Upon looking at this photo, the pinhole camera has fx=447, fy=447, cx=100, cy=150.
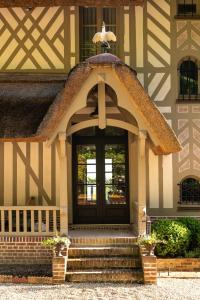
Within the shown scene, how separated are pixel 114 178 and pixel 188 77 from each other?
13.3 ft

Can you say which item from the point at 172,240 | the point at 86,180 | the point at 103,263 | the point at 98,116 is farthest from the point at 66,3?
the point at 103,263

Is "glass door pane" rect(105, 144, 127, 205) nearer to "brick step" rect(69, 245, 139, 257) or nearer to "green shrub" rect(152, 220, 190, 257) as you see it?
"green shrub" rect(152, 220, 190, 257)

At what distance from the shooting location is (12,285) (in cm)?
1022

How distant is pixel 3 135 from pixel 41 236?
2918 mm

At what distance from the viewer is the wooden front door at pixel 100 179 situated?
1433 cm

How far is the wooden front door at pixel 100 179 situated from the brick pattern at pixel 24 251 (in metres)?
2.53

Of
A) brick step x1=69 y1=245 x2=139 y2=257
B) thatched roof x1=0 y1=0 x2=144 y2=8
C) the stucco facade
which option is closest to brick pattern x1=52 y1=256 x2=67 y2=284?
brick step x1=69 y1=245 x2=139 y2=257

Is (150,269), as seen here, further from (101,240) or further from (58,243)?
(58,243)

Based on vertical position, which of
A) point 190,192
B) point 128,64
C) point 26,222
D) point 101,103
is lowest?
point 26,222

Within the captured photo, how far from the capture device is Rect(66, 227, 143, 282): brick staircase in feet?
34.6

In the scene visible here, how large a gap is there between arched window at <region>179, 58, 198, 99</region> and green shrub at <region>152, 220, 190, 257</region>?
4.56 m

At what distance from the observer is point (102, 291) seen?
981 centimetres

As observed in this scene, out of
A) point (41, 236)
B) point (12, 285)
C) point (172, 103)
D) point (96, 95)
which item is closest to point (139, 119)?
point (96, 95)

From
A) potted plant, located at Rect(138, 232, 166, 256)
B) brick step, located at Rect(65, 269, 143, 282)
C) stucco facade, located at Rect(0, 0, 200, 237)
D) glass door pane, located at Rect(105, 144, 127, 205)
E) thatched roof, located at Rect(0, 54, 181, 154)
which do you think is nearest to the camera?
brick step, located at Rect(65, 269, 143, 282)
